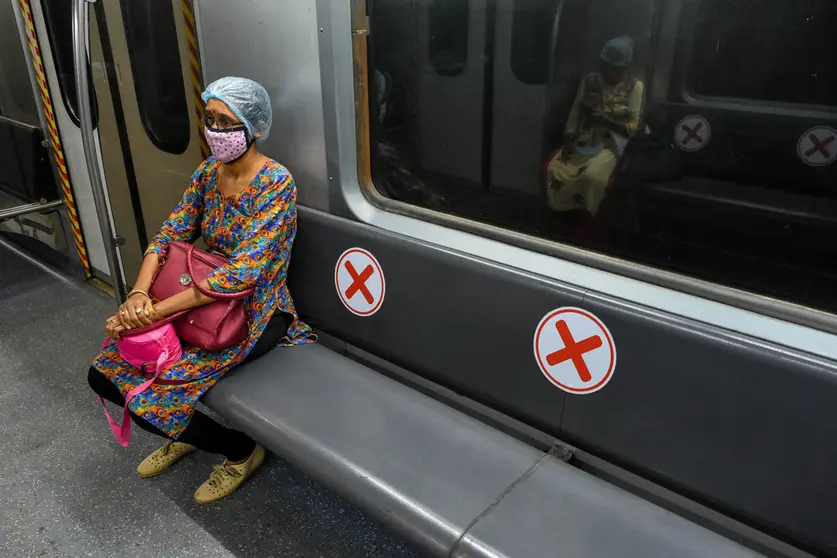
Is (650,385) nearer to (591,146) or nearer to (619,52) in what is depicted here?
(591,146)

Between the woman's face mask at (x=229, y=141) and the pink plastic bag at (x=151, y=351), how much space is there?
55cm

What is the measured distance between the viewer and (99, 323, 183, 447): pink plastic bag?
1.82 meters

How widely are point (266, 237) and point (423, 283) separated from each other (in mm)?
512

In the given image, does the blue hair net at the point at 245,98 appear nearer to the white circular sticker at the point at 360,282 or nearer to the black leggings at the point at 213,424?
the white circular sticker at the point at 360,282

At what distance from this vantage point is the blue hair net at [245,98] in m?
1.73

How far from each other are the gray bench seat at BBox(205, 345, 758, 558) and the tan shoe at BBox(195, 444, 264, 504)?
13.4 inches

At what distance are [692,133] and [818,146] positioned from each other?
0.77 ft

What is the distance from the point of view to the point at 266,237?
72.6 inches

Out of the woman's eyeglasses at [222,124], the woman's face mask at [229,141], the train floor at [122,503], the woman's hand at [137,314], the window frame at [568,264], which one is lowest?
the train floor at [122,503]

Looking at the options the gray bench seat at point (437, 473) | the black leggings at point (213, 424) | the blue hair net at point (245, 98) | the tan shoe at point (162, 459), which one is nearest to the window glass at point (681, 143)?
the gray bench seat at point (437, 473)

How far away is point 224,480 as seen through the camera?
206cm

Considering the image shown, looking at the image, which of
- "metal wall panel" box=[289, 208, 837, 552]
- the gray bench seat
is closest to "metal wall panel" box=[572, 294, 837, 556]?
"metal wall panel" box=[289, 208, 837, 552]

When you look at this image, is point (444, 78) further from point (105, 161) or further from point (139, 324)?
point (105, 161)

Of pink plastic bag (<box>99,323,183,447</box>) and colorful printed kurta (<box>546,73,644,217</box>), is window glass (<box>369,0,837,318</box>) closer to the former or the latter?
colorful printed kurta (<box>546,73,644,217</box>)
